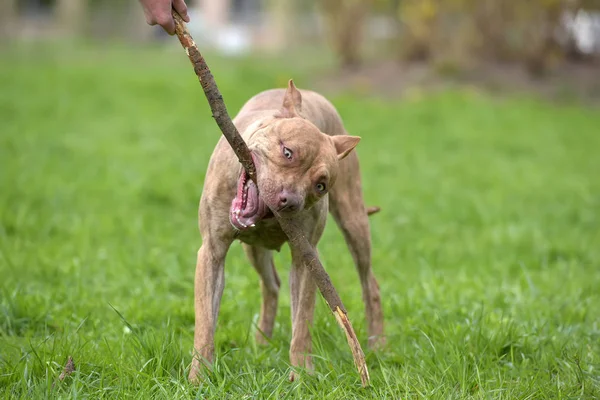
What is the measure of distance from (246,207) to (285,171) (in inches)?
11.3

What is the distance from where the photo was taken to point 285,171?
4047 millimetres

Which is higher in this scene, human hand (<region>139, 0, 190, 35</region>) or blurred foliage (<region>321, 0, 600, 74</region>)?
human hand (<region>139, 0, 190, 35</region>)

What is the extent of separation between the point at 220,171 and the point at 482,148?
30.8 feet

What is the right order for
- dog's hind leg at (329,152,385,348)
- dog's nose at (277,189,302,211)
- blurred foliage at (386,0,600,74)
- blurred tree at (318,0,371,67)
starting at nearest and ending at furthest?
dog's nose at (277,189,302,211) < dog's hind leg at (329,152,385,348) < blurred foliage at (386,0,600,74) < blurred tree at (318,0,371,67)

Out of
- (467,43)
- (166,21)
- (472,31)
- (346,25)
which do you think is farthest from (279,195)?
(472,31)

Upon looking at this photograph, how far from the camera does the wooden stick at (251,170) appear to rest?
4.09m

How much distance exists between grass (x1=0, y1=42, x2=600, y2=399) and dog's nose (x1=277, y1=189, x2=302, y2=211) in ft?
2.84

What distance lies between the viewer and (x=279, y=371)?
4484mm

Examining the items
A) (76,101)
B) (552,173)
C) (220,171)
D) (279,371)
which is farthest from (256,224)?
(76,101)

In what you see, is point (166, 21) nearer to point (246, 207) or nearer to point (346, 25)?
point (246, 207)

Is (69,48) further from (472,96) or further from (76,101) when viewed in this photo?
Result: (472,96)

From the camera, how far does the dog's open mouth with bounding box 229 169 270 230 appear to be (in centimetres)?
414

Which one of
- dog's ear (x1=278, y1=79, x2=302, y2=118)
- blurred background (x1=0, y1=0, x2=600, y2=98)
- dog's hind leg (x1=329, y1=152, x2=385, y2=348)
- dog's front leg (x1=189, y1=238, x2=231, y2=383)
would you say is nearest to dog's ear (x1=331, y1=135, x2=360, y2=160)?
dog's ear (x1=278, y1=79, x2=302, y2=118)

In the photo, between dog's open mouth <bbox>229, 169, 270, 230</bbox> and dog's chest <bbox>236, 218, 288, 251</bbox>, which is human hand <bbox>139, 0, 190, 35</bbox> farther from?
dog's chest <bbox>236, 218, 288, 251</bbox>
